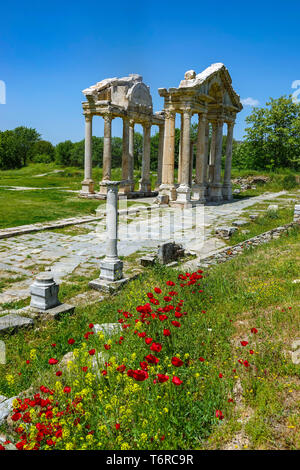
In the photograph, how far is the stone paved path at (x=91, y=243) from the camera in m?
9.11

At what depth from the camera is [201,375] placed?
382 centimetres

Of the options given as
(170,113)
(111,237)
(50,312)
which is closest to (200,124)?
(170,113)

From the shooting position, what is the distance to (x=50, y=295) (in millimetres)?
6352

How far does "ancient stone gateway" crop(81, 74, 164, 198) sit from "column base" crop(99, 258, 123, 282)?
13.2 m

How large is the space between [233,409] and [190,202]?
1755 centimetres

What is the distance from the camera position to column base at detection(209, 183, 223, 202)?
2414cm

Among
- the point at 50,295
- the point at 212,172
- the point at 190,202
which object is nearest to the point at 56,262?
the point at 50,295

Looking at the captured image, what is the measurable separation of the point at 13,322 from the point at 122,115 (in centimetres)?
1928

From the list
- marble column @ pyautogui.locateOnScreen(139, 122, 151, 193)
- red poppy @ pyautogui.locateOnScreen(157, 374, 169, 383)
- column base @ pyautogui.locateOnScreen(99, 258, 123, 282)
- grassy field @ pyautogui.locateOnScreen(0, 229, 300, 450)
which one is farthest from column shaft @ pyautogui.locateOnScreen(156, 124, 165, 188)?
red poppy @ pyautogui.locateOnScreen(157, 374, 169, 383)

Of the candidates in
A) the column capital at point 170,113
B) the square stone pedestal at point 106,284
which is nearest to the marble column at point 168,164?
the column capital at point 170,113

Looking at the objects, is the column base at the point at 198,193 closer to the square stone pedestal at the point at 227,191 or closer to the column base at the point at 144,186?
the square stone pedestal at the point at 227,191

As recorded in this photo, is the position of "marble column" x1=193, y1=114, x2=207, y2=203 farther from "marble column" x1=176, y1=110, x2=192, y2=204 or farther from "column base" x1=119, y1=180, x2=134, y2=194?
"column base" x1=119, y1=180, x2=134, y2=194

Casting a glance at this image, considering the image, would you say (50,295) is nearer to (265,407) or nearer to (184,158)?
(265,407)

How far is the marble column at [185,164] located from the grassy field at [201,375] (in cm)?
1369
